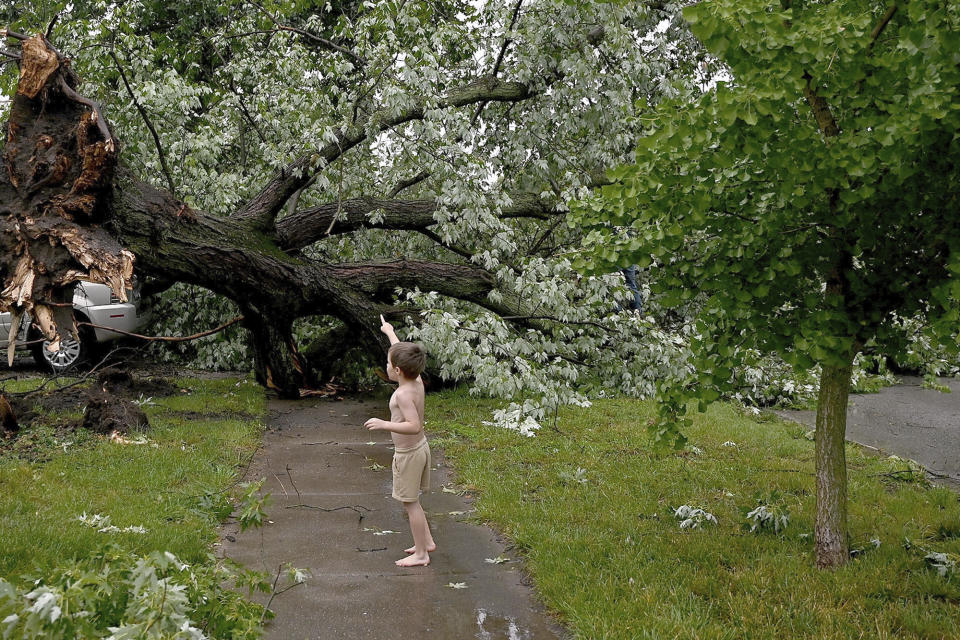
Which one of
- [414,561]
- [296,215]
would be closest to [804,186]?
[414,561]

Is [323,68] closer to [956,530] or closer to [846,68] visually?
[846,68]

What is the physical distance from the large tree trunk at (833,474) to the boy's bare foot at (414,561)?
2.31 metres

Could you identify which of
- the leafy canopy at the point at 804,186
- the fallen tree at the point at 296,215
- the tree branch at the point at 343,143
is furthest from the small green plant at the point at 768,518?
the tree branch at the point at 343,143

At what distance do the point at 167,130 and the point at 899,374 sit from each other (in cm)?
1387

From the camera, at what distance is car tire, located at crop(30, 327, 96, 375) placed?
11758 millimetres

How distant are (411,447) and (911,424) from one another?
781cm

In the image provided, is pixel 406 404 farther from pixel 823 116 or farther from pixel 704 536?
pixel 823 116

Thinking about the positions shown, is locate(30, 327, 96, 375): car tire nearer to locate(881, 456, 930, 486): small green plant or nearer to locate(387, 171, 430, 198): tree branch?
locate(387, 171, 430, 198): tree branch

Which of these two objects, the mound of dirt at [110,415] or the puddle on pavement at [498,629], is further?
the mound of dirt at [110,415]

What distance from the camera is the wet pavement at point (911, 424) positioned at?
8016 millimetres

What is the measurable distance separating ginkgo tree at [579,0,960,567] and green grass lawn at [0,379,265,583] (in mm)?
3172

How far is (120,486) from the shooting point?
589 centimetres

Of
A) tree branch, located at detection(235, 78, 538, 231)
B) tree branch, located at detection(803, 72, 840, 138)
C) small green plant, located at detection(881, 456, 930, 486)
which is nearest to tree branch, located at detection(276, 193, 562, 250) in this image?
tree branch, located at detection(235, 78, 538, 231)

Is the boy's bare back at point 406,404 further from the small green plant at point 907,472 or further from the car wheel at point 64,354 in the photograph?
the car wheel at point 64,354
